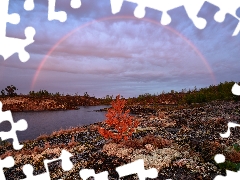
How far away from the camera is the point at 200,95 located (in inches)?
2084

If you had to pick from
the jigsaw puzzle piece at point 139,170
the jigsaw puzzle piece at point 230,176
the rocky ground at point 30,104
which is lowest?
the jigsaw puzzle piece at point 230,176

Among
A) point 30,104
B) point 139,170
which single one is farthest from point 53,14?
point 30,104

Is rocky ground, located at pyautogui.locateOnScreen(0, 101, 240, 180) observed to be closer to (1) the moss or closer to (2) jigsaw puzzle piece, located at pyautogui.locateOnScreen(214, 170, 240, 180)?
(1) the moss

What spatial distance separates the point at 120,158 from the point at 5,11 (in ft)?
30.9

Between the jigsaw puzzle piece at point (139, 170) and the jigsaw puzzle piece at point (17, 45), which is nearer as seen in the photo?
the jigsaw puzzle piece at point (17, 45)

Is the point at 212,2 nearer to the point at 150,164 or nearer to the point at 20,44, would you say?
the point at 20,44

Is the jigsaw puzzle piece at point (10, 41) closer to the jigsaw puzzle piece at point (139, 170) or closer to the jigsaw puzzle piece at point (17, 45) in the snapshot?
the jigsaw puzzle piece at point (17, 45)

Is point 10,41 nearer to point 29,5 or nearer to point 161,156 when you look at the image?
point 29,5

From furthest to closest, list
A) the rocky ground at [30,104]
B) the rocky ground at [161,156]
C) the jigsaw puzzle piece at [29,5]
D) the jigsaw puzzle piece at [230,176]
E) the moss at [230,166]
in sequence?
the rocky ground at [30,104] < the rocky ground at [161,156] < the moss at [230,166] < the jigsaw puzzle piece at [230,176] < the jigsaw puzzle piece at [29,5]

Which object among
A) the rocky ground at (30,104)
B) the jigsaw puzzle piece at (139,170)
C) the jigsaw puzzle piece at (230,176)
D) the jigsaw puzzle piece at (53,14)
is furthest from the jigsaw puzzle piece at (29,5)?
the rocky ground at (30,104)

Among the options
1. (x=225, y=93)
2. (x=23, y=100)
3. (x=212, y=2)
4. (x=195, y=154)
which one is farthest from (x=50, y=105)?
(x=212, y=2)

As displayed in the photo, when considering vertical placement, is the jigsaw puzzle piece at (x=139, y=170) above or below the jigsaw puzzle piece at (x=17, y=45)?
below

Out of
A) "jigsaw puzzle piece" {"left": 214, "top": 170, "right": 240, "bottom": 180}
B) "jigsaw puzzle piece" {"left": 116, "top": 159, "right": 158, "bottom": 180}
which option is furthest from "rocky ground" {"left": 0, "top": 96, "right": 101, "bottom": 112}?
"jigsaw puzzle piece" {"left": 214, "top": 170, "right": 240, "bottom": 180}

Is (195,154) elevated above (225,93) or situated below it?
below
